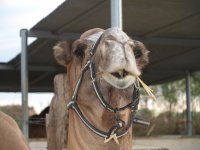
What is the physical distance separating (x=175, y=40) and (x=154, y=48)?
1.03 meters

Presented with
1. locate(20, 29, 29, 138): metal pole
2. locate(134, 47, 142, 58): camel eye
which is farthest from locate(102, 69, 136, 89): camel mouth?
locate(20, 29, 29, 138): metal pole

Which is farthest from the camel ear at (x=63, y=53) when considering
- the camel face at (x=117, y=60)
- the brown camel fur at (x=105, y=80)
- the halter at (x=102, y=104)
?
the camel face at (x=117, y=60)

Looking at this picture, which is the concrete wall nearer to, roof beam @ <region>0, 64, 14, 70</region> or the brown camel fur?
roof beam @ <region>0, 64, 14, 70</region>

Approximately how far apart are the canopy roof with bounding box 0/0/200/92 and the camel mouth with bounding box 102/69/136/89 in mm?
4293

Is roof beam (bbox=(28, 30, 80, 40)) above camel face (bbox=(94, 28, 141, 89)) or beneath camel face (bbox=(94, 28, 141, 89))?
above

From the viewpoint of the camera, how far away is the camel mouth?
2.25 m

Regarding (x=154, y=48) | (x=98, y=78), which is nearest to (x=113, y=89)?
(x=98, y=78)

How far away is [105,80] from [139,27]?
237 inches

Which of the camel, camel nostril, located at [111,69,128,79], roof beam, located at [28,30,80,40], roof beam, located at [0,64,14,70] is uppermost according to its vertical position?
roof beam, located at [28,30,80,40]

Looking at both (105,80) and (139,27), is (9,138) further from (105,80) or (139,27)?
(139,27)

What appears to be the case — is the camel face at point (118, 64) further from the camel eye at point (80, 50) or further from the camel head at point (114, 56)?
the camel eye at point (80, 50)

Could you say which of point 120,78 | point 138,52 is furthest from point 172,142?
point 120,78

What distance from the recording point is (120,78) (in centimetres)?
225

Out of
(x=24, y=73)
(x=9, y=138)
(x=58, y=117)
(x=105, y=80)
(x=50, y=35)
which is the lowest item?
(x=9, y=138)
